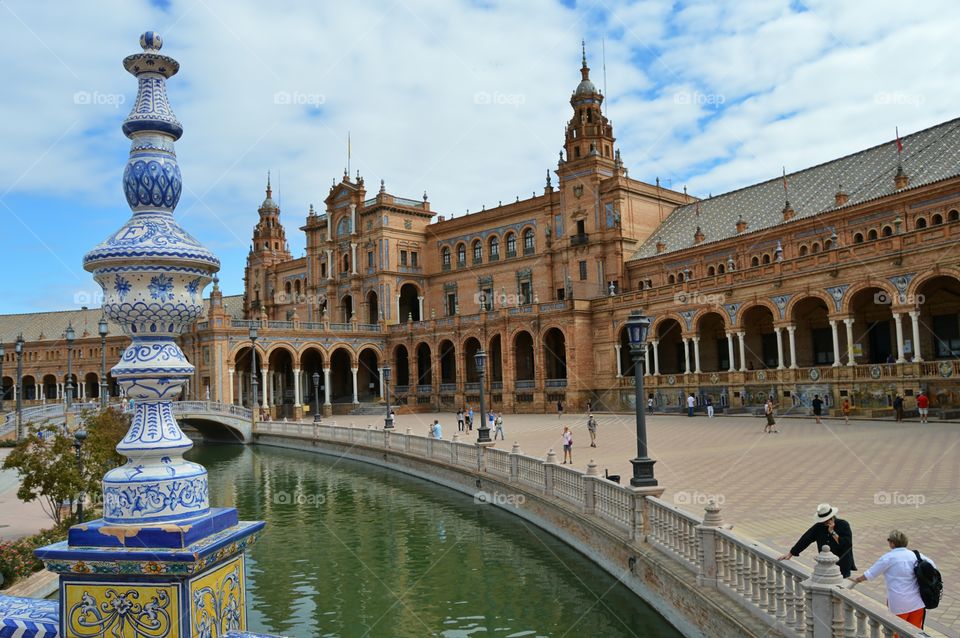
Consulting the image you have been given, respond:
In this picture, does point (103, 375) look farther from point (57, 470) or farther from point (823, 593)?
point (823, 593)

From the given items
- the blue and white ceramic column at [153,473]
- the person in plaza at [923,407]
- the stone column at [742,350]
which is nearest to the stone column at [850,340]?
the person in plaza at [923,407]

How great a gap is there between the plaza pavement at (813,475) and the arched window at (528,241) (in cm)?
2838

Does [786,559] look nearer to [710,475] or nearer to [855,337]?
[710,475]

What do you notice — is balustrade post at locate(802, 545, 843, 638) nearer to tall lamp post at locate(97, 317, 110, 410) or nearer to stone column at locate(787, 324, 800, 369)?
tall lamp post at locate(97, 317, 110, 410)

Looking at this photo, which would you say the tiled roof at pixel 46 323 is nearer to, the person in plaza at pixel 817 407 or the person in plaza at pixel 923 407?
the person in plaza at pixel 817 407

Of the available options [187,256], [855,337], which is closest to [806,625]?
[187,256]

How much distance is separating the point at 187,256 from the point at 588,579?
37.5ft

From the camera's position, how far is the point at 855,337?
120ft

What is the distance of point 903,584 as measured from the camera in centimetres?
642

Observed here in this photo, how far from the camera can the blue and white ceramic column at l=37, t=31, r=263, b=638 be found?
3.39 m

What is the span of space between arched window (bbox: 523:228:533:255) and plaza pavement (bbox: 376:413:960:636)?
1117 inches

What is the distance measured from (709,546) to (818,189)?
40.6 m

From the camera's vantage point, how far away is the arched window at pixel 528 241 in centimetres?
5994

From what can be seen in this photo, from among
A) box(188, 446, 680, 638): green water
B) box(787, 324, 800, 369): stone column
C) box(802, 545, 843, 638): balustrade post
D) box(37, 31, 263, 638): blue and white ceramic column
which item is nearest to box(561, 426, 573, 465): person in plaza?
box(188, 446, 680, 638): green water
